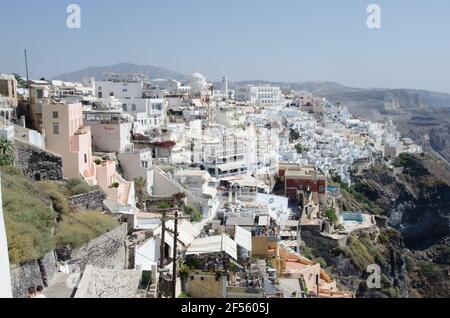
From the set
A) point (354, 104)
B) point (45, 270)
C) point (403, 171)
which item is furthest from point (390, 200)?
point (354, 104)

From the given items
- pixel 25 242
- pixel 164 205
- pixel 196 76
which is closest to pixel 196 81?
pixel 196 76

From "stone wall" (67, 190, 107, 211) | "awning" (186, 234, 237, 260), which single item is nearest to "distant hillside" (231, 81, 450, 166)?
"stone wall" (67, 190, 107, 211)

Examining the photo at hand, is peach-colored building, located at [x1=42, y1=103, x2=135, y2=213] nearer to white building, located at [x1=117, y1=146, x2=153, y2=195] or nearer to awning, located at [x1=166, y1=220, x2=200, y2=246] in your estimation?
awning, located at [x1=166, y1=220, x2=200, y2=246]

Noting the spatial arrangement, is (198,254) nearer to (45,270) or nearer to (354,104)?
(45,270)

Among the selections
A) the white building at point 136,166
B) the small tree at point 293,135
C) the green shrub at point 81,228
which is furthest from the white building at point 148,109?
the green shrub at point 81,228

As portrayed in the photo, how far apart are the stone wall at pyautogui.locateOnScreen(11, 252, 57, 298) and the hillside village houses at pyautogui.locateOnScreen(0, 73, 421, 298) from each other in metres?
1.60

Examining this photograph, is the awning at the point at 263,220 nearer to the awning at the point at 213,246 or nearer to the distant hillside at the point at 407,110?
the awning at the point at 213,246

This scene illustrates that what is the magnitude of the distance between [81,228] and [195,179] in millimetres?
9150

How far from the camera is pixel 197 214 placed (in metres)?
15.9

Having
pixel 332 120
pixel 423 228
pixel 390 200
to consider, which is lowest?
pixel 423 228

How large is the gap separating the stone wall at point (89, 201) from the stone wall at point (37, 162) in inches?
41.1

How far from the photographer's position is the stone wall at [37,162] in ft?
40.4

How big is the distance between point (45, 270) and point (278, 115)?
42.1m
